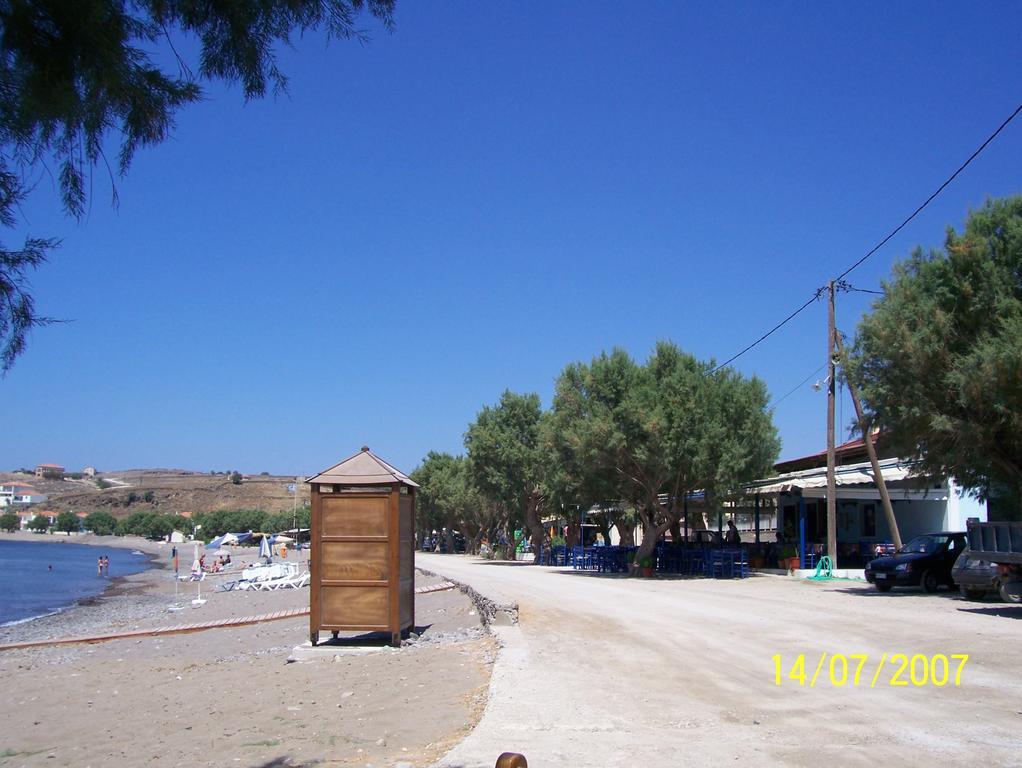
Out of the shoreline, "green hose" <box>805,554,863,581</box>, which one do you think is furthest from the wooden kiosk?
"green hose" <box>805,554,863,581</box>

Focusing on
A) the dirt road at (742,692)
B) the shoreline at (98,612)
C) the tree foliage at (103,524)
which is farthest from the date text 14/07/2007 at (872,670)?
the tree foliage at (103,524)

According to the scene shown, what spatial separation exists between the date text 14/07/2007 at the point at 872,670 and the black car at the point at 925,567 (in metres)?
12.2

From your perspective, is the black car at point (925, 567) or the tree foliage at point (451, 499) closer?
the black car at point (925, 567)

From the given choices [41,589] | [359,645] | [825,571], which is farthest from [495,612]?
[41,589]

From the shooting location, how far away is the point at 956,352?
20812 mm

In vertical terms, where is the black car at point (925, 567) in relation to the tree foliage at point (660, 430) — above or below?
below

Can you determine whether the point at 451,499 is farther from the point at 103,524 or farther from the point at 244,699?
the point at 103,524

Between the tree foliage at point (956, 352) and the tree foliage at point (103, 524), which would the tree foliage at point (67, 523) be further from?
the tree foliage at point (956, 352)

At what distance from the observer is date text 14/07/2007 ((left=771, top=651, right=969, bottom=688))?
31.5 ft

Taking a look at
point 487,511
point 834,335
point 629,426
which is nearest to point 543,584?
point 629,426

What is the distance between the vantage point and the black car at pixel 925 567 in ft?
75.7

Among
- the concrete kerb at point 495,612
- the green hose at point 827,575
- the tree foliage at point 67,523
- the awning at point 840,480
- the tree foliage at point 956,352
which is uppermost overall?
the tree foliage at point 956,352

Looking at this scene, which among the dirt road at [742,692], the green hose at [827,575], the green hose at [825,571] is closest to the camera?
the dirt road at [742,692]

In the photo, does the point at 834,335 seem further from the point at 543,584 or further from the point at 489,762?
the point at 489,762
